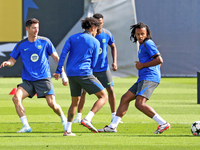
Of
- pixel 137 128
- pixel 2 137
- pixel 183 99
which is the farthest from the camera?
pixel 183 99

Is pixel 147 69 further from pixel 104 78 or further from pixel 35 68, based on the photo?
pixel 35 68

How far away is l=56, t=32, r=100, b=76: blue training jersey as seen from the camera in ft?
20.3

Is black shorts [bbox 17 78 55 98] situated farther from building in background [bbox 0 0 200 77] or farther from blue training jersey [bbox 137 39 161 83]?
building in background [bbox 0 0 200 77]

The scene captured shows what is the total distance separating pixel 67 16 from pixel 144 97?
19866 millimetres

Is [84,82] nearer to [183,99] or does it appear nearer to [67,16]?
[183,99]

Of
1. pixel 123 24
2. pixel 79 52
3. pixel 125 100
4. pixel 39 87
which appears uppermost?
pixel 79 52

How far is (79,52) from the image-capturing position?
6215 mm

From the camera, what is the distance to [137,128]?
735cm

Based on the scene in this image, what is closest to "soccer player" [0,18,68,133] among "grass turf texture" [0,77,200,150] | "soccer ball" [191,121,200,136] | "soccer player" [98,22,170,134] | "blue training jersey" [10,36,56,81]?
"blue training jersey" [10,36,56,81]

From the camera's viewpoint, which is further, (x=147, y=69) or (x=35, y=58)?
(x=35, y=58)

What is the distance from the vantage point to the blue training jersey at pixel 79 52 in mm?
6199

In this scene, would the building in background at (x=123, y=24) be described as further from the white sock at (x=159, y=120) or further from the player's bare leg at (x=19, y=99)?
the white sock at (x=159, y=120)

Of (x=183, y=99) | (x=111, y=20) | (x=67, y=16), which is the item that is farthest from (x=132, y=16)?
(x=183, y=99)

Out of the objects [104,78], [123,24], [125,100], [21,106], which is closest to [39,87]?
[21,106]
